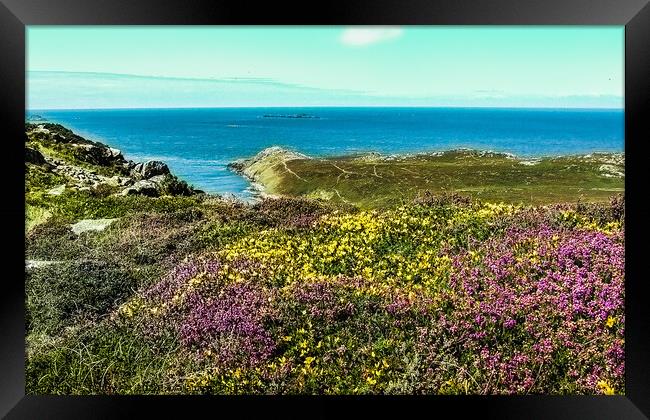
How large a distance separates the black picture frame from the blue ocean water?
11.9 ft

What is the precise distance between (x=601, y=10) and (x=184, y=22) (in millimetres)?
2763

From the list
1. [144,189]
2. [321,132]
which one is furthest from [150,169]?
[321,132]

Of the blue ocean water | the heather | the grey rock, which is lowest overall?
the heather

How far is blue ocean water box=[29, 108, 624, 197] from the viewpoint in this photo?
343 inches

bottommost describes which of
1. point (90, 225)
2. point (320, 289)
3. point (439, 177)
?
point (320, 289)

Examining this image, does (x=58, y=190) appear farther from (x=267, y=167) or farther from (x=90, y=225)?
(x=267, y=167)

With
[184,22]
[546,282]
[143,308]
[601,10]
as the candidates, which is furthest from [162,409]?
[601,10]

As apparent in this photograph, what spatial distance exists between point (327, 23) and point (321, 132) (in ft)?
14.5

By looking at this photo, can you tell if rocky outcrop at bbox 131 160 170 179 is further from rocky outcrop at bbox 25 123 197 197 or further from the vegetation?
the vegetation

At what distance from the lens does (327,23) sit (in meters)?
4.60

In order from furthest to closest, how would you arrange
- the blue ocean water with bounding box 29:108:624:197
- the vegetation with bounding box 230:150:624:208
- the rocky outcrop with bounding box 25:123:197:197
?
the blue ocean water with bounding box 29:108:624:197 → the rocky outcrop with bounding box 25:123:197:197 → the vegetation with bounding box 230:150:624:208

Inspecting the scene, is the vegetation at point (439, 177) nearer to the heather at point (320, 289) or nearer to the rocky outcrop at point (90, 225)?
the heather at point (320, 289)

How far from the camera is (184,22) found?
4559mm

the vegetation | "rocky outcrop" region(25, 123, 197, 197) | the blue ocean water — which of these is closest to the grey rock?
"rocky outcrop" region(25, 123, 197, 197)
